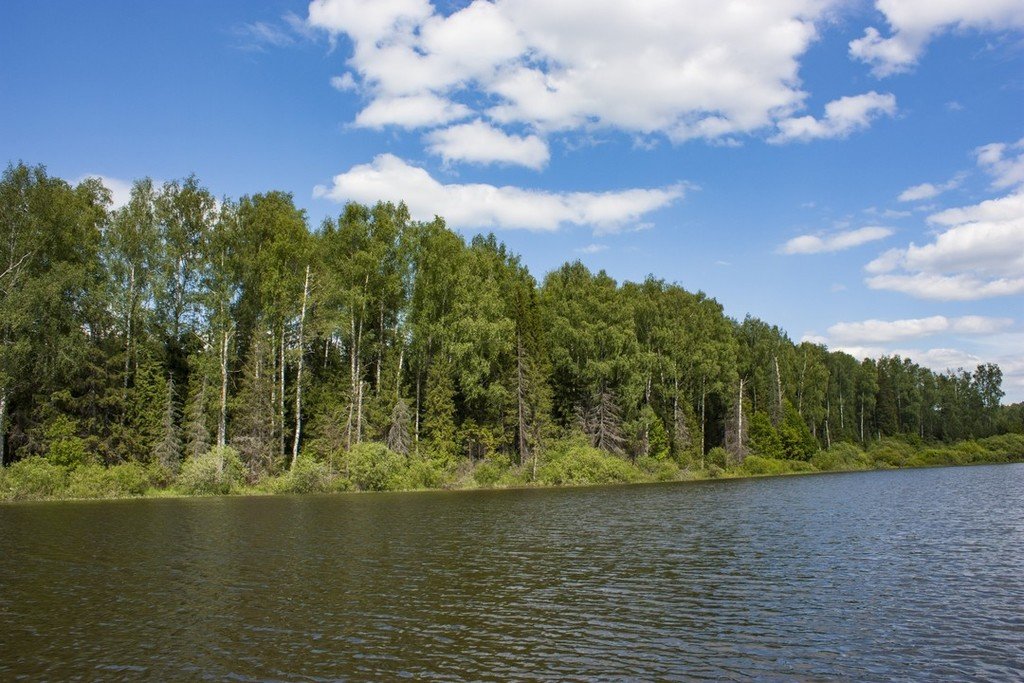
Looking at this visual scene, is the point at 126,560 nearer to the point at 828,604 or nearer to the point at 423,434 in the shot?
the point at 828,604

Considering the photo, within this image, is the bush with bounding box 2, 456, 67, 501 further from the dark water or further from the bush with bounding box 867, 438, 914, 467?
the bush with bounding box 867, 438, 914, 467

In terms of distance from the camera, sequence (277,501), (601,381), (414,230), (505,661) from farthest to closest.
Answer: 1. (601,381)
2. (414,230)
3. (277,501)
4. (505,661)

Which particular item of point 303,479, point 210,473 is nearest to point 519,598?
point 303,479

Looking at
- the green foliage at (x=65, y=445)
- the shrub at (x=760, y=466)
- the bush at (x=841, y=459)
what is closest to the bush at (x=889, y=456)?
the bush at (x=841, y=459)

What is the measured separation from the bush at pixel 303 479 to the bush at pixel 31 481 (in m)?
15.5

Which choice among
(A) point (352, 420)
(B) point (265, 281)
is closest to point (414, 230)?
(B) point (265, 281)

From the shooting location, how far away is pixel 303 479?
55.9 m

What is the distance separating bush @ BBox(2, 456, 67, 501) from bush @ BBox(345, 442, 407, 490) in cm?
2137

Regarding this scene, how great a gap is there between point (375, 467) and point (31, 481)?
2494cm

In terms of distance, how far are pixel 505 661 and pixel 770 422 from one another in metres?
92.0

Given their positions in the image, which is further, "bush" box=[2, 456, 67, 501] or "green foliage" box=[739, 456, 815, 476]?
"green foliage" box=[739, 456, 815, 476]

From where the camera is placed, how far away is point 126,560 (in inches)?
942

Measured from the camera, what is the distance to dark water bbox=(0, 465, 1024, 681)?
43.1 ft

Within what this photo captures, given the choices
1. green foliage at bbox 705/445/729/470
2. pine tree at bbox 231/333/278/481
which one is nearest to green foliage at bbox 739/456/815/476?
green foliage at bbox 705/445/729/470
